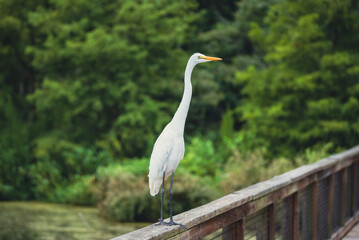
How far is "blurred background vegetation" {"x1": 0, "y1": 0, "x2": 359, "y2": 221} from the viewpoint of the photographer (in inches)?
521

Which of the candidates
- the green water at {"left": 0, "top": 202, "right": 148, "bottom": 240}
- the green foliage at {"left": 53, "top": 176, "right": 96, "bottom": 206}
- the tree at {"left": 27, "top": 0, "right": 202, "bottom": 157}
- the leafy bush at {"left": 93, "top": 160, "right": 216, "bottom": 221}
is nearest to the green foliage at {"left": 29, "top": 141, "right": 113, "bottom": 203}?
the green foliage at {"left": 53, "top": 176, "right": 96, "bottom": 206}

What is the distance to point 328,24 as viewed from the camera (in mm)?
14156

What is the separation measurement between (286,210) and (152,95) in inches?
612

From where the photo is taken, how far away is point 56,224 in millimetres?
11648

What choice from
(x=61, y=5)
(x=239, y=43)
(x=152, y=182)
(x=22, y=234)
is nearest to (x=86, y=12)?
(x=61, y=5)

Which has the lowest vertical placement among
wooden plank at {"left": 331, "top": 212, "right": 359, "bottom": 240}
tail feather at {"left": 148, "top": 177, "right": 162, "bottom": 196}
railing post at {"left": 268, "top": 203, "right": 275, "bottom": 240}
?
wooden plank at {"left": 331, "top": 212, "right": 359, "bottom": 240}

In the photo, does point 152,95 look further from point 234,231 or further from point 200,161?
point 234,231

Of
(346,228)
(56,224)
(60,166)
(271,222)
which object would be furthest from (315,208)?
(60,166)

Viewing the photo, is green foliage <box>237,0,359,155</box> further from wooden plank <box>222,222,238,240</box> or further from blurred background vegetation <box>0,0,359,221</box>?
wooden plank <box>222,222,238,240</box>

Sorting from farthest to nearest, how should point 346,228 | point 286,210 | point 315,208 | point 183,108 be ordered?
point 346,228
point 315,208
point 286,210
point 183,108

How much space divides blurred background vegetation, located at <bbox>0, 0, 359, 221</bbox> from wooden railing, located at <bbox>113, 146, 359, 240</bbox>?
5.37 metres

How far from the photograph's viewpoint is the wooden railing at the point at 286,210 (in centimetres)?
280

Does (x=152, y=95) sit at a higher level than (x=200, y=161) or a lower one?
higher

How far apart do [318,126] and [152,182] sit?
1096 centimetres
